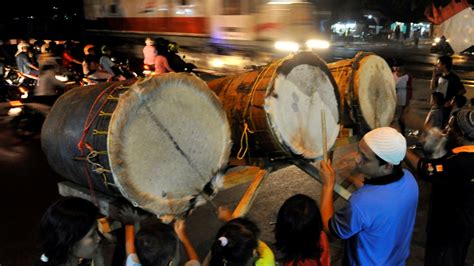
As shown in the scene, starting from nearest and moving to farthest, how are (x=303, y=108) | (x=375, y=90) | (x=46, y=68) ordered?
(x=303, y=108) → (x=375, y=90) → (x=46, y=68)

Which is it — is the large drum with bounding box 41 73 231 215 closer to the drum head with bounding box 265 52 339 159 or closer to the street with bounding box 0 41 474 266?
the drum head with bounding box 265 52 339 159

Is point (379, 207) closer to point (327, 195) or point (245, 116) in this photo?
point (327, 195)

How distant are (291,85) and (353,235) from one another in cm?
145

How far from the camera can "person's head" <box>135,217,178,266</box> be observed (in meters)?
2.15

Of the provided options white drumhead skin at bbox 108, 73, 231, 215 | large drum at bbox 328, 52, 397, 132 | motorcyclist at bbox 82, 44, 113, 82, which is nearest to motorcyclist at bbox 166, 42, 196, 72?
motorcyclist at bbox 82, 44, 113, 82

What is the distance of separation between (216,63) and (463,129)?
28.2 feet

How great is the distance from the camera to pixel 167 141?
2670 millimetres

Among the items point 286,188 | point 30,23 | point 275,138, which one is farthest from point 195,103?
point 30,23

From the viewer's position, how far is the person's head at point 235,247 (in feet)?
7.07

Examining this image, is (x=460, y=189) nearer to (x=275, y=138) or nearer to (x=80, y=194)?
(x=275, y=138)

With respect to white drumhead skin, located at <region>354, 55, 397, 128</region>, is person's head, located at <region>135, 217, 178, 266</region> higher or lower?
lower

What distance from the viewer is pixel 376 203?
2.22 meters

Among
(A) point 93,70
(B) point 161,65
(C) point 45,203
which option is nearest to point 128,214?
(C) point 45,203

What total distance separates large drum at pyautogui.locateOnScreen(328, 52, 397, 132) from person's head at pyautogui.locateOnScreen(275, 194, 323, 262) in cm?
224
